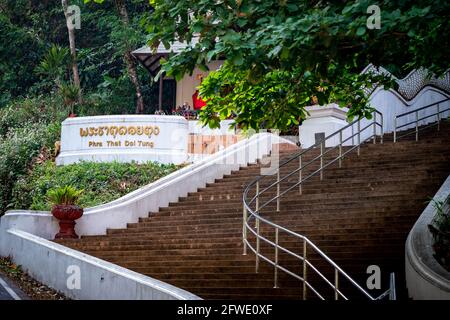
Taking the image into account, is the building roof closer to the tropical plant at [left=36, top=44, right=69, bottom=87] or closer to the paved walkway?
the tropical plant at [left=36, top=44, right=69, bottom=87]

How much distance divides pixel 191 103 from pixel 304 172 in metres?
17.0

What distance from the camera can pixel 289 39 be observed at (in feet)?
43.0

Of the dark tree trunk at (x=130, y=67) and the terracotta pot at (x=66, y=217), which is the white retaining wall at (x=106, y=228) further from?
the dark tree trunk at (x=130, y=67)

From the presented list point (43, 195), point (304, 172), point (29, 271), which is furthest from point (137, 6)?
point (29, 271)

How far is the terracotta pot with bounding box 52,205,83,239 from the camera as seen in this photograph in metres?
21.1

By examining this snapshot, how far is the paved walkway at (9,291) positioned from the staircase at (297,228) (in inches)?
80.0

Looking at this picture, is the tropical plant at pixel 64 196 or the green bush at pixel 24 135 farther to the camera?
the green bush at pixel 24 135

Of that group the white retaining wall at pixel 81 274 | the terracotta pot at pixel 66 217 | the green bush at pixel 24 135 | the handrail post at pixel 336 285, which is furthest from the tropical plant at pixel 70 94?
the handrail post at pixel 336 285

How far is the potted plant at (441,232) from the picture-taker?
13.9 metres

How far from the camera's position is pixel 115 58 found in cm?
4341

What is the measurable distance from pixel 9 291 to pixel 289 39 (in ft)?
23.8

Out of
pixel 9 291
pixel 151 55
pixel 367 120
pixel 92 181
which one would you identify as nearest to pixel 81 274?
pixel 9 291

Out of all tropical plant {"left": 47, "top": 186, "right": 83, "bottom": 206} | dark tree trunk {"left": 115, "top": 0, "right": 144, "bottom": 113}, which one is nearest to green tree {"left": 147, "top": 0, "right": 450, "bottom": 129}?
tropical plant {"left": 47, "top": 186, "right": 83, "bottom": 206}

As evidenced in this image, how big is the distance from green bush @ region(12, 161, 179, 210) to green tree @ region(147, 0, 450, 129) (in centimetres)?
818
